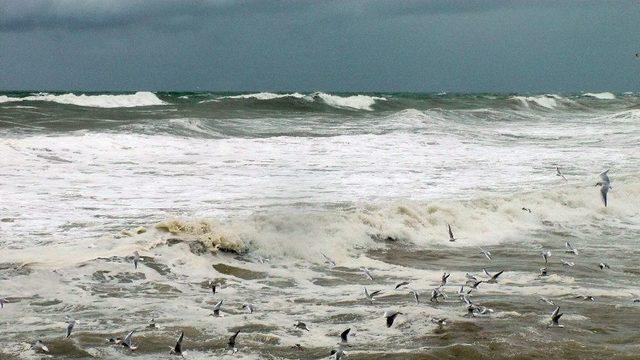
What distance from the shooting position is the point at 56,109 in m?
39.9

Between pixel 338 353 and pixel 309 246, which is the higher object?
pixel 338 353

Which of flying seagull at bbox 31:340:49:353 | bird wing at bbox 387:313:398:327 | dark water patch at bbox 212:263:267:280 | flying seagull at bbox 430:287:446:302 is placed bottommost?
dark water patch at bbox 212:263:267:280

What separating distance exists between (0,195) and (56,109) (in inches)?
1081

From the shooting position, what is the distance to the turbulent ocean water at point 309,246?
6.67 metres

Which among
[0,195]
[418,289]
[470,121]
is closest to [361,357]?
[418,289]

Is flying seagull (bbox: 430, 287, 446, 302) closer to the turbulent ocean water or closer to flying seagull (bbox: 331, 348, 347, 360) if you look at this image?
the turbulent ocean water

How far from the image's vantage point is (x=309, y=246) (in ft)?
34.5

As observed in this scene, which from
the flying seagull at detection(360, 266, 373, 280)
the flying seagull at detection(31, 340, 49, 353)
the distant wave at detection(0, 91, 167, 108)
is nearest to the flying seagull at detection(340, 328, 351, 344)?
the flying seagull at detection(360, 266, 373, 280)

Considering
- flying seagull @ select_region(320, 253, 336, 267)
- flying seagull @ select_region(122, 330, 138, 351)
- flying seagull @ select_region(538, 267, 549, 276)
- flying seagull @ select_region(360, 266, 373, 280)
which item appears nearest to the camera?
flying seagull @ select_region(122, 330, 138, 351)

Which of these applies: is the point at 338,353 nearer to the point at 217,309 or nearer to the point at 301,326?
the point at 301,326

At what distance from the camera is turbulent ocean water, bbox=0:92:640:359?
667 centimetres

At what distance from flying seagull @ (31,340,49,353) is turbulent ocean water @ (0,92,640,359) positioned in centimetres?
7

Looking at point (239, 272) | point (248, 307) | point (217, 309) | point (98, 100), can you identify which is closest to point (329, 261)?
point (239, 272)

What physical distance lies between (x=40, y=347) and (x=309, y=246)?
4.72 m
